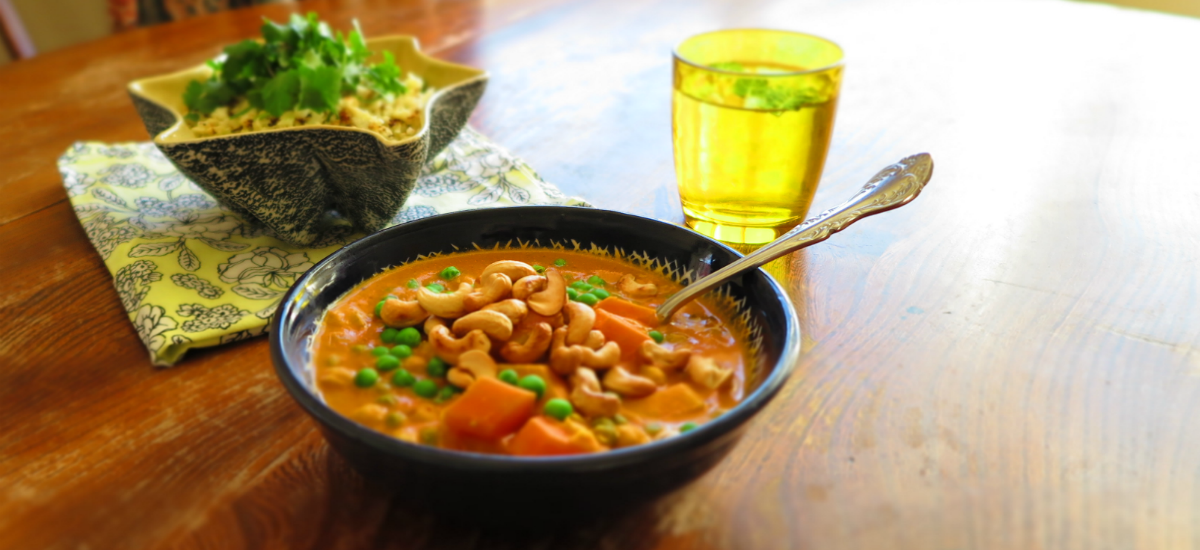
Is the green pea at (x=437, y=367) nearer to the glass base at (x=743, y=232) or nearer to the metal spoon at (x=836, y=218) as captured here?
the metal spoon at (x=836, y=218)

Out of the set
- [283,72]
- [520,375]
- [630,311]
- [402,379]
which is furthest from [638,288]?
[283,72]

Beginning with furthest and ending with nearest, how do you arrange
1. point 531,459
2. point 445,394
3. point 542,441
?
point 445,394
point 542,441
point 531,459

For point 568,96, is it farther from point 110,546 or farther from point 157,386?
point 110,546

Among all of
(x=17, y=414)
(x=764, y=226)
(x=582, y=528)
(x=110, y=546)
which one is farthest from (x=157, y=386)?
(x=764, y=226)

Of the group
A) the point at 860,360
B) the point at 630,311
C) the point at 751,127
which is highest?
the point at 751,127

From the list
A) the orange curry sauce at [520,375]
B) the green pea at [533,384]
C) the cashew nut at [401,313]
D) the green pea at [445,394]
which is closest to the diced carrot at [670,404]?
the orange curry sauce at [520,375]

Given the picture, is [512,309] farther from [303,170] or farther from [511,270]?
[303,170]

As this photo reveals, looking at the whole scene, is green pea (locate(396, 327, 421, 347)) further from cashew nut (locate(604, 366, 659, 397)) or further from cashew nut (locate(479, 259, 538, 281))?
cashew nut (locate(604, 366, 659, 397))

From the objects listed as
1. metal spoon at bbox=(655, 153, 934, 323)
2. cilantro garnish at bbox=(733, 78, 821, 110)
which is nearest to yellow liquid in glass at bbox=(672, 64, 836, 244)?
cilantro garnish at bbox=(733, 78, 821, 110)
